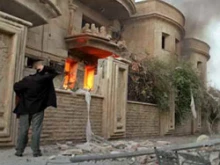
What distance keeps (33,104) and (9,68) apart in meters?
1.84

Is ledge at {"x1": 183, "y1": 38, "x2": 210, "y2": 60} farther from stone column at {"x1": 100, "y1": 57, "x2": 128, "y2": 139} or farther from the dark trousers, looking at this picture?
the dark trousers

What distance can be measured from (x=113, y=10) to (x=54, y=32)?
464cm

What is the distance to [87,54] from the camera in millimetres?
14734

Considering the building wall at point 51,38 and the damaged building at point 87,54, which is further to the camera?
the building wall at point 51,38

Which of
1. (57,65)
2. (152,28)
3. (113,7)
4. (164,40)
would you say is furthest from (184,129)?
(57,65)

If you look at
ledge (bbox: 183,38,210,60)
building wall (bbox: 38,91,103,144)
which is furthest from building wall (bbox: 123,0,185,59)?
building wall (bbox: 38,91,103,144)

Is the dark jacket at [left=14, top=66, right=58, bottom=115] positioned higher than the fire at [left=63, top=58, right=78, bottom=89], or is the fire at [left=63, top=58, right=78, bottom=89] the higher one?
the fire at [left=63, top=58, right=78, bottom=89]

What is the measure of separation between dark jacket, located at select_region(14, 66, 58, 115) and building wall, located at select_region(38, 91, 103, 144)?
7.88ft

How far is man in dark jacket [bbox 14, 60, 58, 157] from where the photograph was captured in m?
5.75

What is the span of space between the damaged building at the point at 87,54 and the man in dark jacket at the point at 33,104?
1210mm

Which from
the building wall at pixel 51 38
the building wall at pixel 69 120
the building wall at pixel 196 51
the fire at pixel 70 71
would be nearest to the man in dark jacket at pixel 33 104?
the building wall at pixel 69 120

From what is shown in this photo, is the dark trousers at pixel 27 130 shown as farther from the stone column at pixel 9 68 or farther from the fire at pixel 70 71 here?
the fire at pixel 70 71

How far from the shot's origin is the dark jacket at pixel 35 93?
5754 millimetres

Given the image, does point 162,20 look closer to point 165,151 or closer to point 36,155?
point 36,155
